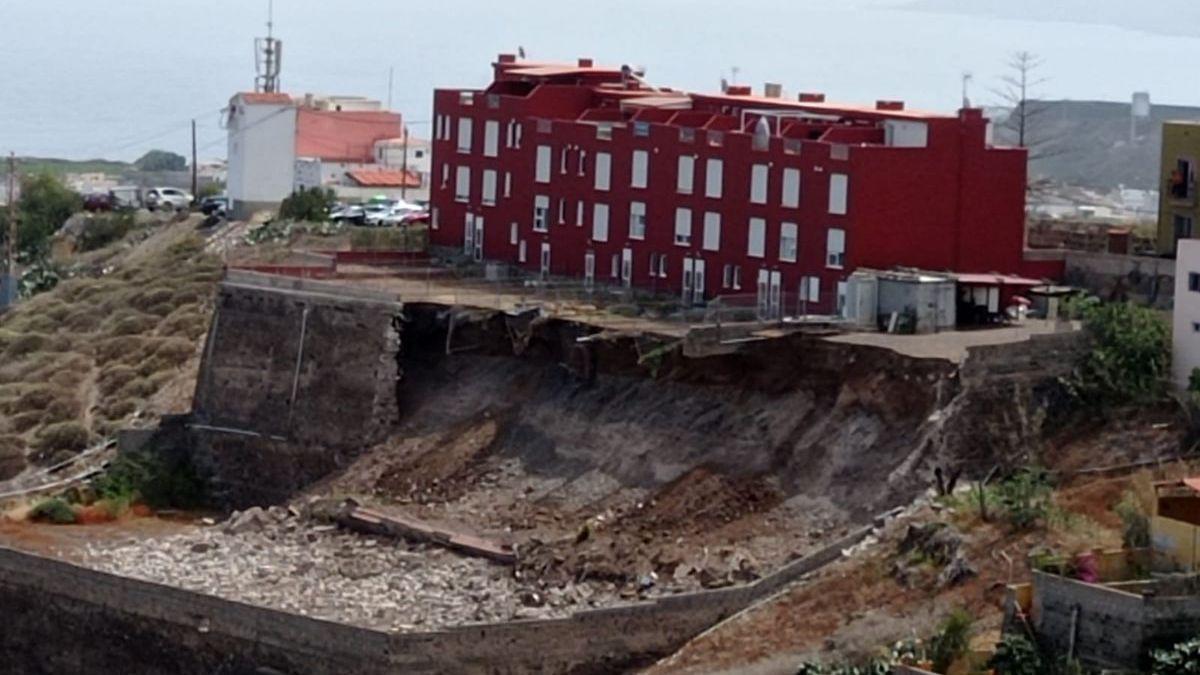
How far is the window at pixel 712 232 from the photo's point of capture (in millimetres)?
59250

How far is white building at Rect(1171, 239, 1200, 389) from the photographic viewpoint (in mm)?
50969

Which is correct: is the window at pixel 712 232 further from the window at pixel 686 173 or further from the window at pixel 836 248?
the window at pixel 836 248

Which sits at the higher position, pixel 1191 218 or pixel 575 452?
pixel 1191 218

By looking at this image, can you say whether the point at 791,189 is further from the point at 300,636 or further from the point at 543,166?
the point at 300,636

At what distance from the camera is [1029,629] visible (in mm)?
42656

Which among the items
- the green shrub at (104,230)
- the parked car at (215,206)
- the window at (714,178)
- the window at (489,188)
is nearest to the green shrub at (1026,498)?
the window at (714,178)

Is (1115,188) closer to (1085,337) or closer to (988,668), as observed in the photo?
(1085,337)

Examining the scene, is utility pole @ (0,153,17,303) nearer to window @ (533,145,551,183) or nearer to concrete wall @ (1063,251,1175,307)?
window @ (533,145,551,183)

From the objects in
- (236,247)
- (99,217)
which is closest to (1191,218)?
(236,247)

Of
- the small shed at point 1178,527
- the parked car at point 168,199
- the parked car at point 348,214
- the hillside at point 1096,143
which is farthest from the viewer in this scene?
the hillside at point 1096,143

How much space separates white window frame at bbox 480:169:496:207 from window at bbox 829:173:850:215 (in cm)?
1067

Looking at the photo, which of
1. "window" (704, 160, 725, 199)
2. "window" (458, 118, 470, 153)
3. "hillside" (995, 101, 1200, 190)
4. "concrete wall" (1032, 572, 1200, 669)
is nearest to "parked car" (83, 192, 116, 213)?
"hillside" (995, 101, 1200, 190)

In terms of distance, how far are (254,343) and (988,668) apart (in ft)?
74.1

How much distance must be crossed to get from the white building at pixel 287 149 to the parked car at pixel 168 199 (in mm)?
4148
